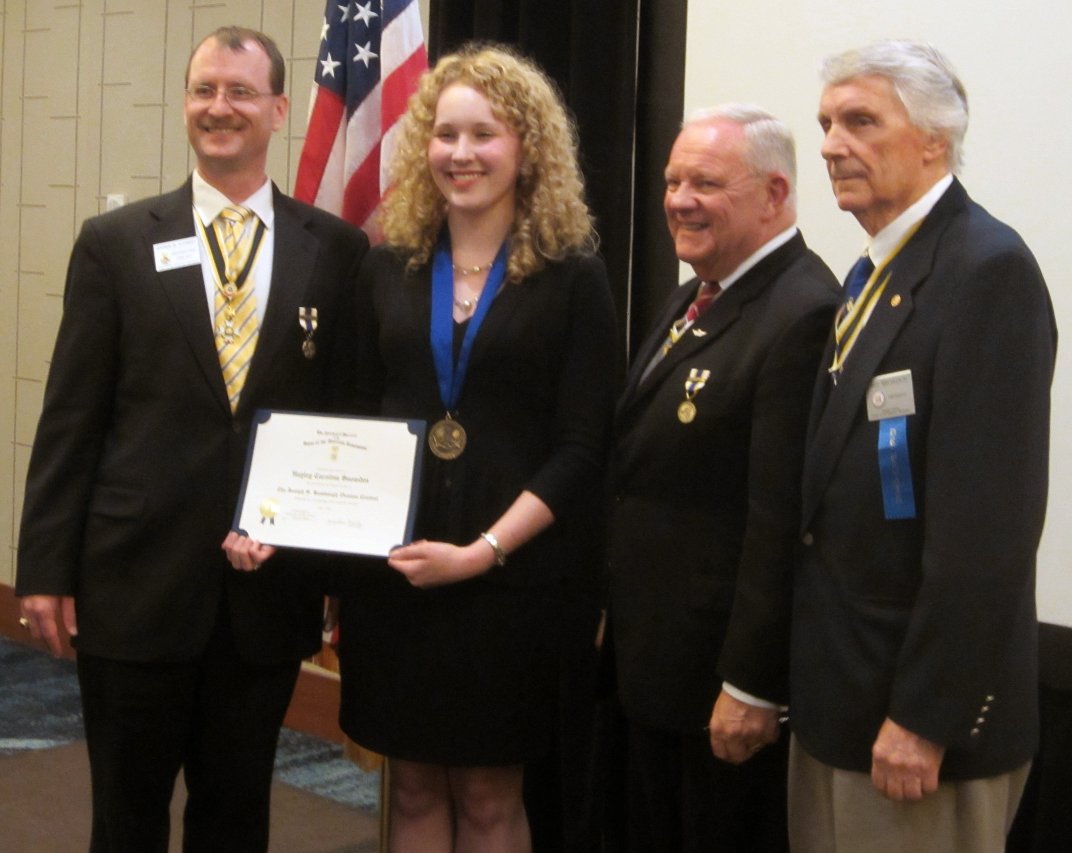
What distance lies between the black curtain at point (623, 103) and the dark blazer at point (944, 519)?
69.9 inches

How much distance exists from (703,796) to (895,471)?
2.27ft

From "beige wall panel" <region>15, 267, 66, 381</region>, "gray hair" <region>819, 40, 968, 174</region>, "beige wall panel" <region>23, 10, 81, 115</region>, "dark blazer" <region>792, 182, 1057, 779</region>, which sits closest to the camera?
"dark blazer" <region>792, 182, 1057, 779</region>

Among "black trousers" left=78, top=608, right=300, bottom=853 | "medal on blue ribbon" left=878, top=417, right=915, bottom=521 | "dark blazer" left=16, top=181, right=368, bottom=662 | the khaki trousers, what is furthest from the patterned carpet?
"medal on blue ribbon" left=878, top=417, right=915, bottom=521

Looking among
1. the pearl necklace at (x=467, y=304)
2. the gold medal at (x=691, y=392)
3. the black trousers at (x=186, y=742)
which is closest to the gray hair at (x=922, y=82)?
the gold medal at (x=691, y=392)

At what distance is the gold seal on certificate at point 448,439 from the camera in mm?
2311

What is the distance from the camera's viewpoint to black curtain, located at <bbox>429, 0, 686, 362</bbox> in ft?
11.4

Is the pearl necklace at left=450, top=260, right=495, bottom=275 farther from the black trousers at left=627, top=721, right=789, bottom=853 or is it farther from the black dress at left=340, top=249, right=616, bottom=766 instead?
the black trousers at left=627, top=721, right=789, bottom=853

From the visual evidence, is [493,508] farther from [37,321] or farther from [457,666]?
[37,321]

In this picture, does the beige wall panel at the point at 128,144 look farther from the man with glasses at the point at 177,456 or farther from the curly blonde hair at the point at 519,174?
the curly blonde hair at the point at 519,174

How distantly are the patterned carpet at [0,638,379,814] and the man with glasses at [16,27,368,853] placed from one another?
1.56 metres

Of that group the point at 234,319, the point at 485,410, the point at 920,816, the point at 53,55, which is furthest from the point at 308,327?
the point at 53,55

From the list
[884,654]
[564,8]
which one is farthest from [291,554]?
[564,8]

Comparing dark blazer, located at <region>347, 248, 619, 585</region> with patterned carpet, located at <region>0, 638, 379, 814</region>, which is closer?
dark blazer, located at <region>347, 248, 619, 585</region>

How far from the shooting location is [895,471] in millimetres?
1728
